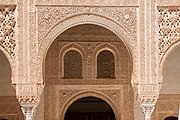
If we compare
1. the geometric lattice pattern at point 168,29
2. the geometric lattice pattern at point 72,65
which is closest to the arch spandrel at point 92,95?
the geometric lattice pattern at point 72,65

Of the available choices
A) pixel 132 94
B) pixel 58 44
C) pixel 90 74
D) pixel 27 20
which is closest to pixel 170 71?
pixel 132 94

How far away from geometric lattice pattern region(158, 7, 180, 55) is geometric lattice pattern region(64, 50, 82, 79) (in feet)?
6.79

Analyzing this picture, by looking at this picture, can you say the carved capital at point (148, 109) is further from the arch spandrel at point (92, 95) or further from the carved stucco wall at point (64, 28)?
the arch spandrel at point (92, 95)

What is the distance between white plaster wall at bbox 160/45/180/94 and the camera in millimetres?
9078

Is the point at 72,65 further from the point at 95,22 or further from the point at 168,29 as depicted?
the point at 168,29

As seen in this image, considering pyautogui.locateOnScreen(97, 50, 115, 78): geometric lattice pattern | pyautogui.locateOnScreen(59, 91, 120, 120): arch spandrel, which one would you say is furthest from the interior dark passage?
pyautogui.locateOnScreen(97, 50, 115, 78): geometric lattice pattern

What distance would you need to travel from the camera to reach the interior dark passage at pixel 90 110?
31.8ft

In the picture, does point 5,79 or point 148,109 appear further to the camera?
point 5,79

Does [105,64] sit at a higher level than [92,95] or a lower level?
higher

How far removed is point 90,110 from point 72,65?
1.17 metres

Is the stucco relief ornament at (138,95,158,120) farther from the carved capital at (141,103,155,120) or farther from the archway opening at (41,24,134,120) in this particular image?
the archway opening at (41,24,134,120)

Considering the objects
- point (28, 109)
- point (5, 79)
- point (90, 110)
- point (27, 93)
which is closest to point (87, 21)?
point (27, 93)

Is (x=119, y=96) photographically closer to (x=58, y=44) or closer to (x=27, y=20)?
(x=58, y=44)

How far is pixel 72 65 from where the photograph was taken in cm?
903
